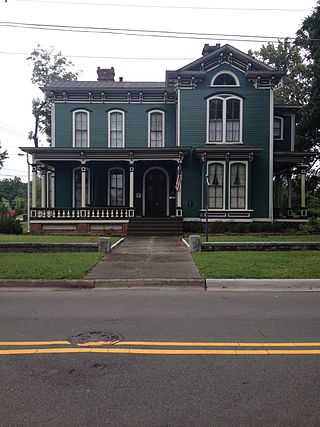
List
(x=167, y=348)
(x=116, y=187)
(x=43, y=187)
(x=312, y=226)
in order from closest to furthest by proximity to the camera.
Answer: (x=167, y=348) → (x=312, y=226) → (x=43, y=187) → (x=116, y=187)

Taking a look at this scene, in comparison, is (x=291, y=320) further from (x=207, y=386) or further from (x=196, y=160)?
(x=196, y=160)

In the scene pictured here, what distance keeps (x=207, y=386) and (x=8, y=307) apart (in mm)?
4583

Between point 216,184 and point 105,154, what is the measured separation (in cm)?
659

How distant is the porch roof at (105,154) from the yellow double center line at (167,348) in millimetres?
17053

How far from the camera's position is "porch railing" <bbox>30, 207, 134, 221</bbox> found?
21531mm

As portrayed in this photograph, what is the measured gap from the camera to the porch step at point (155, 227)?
829 inches

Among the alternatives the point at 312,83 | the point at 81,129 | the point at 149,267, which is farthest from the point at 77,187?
the point at 312,83

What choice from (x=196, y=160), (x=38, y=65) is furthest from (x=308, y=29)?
(x=38, y=65)

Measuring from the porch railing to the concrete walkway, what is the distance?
6663mm

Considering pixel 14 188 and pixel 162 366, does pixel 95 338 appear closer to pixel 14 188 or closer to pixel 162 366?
pixel 162 366

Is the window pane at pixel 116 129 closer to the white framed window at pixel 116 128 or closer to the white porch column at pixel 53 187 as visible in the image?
the white framed window at pixel 116 128

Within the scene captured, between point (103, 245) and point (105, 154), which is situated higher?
point (105, 154)

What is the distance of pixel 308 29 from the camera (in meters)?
27.5

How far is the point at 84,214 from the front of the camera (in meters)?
21.6
